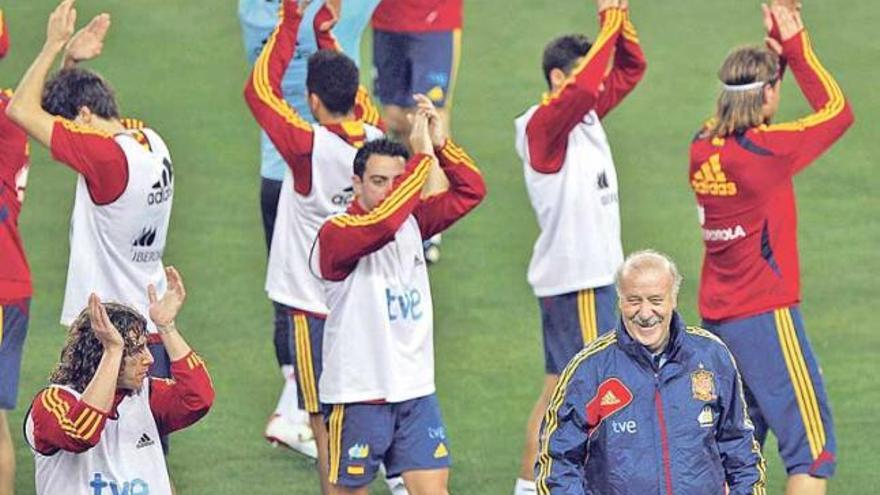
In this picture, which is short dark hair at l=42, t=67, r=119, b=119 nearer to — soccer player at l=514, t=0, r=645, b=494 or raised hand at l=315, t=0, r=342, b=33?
raised hand at l=315, t=0, r=342, b=33

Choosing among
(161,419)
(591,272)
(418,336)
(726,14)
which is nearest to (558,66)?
(591,272)

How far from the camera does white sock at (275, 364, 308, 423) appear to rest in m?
12.5

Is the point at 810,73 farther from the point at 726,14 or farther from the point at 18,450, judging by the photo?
the point at 726,14

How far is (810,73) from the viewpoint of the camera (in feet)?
35.4

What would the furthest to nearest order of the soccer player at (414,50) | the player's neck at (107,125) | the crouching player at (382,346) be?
the soccer player at (414,50)
the player's neck at (107,125)
the crouching player at (382,346)

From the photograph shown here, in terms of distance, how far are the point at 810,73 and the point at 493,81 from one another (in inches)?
331

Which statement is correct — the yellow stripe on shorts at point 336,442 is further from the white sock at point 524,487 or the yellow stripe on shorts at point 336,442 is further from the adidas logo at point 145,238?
the white sock at point 524,487

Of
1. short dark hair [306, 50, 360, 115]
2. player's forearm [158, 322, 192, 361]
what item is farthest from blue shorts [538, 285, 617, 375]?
player's forearm [158, 322, 192, 361]

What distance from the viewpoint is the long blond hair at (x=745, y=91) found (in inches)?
419

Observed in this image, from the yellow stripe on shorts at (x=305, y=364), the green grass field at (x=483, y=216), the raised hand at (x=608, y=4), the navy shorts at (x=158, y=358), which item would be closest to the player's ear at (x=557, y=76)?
the raised hand at (x=608, y=4)

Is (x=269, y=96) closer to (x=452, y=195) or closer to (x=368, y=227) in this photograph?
(x=452, y=195)

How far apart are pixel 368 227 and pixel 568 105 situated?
166 cm

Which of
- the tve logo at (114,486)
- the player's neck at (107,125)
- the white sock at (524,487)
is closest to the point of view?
the tve logo at (114,486)

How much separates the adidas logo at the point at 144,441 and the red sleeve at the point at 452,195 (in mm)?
2186
